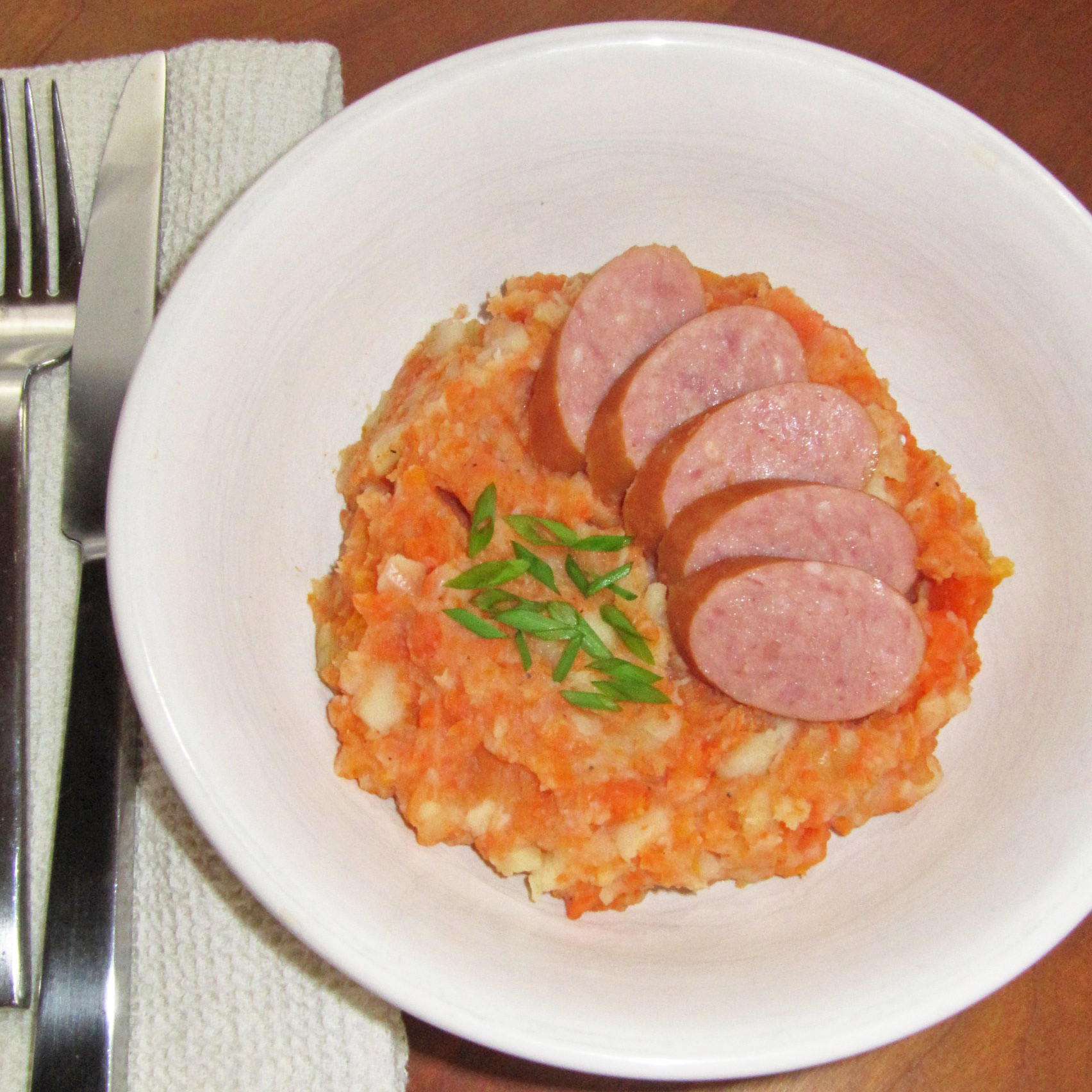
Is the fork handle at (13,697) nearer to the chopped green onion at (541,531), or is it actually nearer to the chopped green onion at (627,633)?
the chopped green onion at (541,531)

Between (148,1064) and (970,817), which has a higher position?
(970,817)

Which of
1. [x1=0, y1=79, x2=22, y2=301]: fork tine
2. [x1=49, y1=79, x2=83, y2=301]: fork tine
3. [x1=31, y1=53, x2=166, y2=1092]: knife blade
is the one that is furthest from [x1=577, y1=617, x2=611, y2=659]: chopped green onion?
[x1=0, y1=79, x2=22, y2=301]: fork tine

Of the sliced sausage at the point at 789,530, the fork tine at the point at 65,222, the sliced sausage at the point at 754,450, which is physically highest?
the fork tine at the point at 65,222

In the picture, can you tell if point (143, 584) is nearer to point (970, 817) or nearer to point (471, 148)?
point (471, 148)

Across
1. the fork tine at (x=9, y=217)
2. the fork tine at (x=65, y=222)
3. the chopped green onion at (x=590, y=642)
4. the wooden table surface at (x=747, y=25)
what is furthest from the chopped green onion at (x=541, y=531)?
the wooden table surface at (x=747, y=25)

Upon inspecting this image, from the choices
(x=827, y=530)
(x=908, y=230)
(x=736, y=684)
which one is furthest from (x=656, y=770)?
(x=908, y=230)

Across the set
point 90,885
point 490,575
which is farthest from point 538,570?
point 90,885

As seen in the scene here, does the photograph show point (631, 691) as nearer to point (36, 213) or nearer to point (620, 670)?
point (620, 670)
